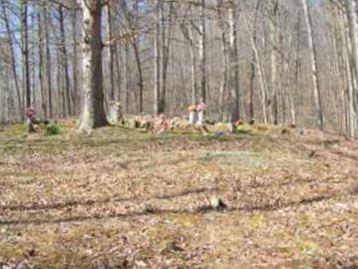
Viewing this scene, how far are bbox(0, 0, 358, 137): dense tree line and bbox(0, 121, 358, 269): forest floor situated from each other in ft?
12.6

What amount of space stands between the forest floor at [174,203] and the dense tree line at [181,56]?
3855 mm

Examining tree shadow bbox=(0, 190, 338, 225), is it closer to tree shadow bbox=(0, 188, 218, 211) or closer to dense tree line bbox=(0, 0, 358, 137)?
tree shadow bbox=(0, 188, 218, 211)

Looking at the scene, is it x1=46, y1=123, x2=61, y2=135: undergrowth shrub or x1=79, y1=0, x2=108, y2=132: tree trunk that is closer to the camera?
x1=79, y1=0, x2=108, y2=132: tree trunk

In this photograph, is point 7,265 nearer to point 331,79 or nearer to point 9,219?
point 9,219

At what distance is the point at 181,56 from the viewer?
68.3 meters

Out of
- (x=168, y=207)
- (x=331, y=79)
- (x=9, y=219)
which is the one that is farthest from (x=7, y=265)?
(x=331, y=79)

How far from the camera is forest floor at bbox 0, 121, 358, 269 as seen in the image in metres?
7.91

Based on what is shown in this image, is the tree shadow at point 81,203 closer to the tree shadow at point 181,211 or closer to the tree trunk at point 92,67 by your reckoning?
the tree shadow at point 181,211

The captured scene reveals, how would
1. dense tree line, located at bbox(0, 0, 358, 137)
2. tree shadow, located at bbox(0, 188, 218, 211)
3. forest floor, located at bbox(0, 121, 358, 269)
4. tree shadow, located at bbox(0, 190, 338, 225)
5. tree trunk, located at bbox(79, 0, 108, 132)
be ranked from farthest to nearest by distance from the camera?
1. dense tree line, located at bbox(0, 0, 358, 137)
2. tree trunk, located at bbox(79, 0, 108, 132)
3. tree shadow, located at bbox(0, 188, 218, 211)
4. tree shadow, located at bbox(0, 190, 338, 225)
5. forest floor, located at bbox(0, 121, 358, 269)

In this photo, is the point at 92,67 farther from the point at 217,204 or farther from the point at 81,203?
the point at 217,204

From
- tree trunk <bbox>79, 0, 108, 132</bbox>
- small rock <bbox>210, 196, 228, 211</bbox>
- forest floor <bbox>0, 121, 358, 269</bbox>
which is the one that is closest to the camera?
forest floor <bbox>0, 121, 358, 269</bbox>

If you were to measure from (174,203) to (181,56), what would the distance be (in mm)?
58621

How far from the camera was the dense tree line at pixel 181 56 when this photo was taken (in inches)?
773

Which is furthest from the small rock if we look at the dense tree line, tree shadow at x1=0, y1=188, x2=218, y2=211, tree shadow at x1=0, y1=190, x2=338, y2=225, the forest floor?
the dense tree line
